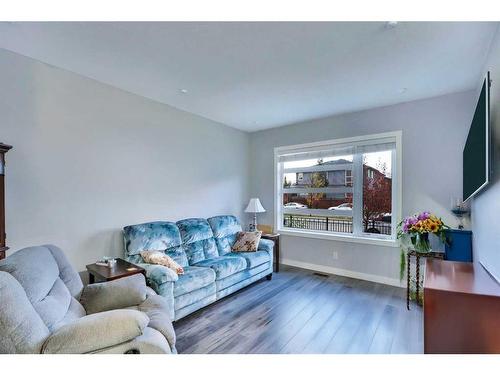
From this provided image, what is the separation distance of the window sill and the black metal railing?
11 centimetres

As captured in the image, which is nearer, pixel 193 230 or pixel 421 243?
pixel 421 243

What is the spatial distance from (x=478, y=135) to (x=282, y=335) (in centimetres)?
229

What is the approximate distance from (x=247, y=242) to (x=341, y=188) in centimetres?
179

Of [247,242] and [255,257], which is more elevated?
[247,242]

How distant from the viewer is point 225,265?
9.82ft

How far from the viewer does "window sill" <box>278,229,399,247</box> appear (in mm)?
3523

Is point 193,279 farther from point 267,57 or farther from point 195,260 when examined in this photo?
point 267,57

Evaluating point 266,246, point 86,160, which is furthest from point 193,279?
point 86,160

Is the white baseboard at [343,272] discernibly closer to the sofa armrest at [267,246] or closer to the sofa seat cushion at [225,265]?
the sofa armrest at [267,246]

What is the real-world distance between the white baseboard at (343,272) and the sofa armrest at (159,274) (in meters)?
2.54

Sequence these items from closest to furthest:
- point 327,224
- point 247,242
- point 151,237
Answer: point 151,237 → point 247,242 → point 327,224

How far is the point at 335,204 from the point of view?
13.5 ft
